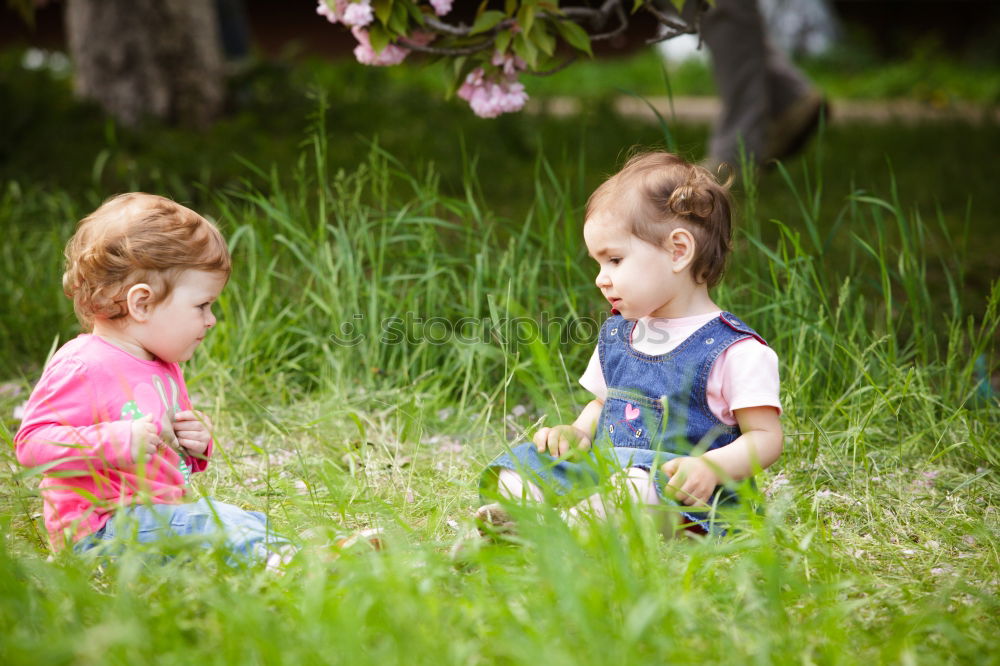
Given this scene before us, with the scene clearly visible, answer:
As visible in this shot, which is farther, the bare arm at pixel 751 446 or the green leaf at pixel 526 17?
the green leaf at pixel 526 17

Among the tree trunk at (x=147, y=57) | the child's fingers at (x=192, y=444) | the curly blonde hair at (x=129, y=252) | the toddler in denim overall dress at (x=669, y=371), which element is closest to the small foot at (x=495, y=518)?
the toddler in denim overall dress at (x=669, y=371)

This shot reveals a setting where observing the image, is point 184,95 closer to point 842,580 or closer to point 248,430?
point 248,430

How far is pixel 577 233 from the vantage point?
344 cm

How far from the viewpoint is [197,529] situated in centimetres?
193

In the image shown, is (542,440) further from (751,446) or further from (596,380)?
(751,446)

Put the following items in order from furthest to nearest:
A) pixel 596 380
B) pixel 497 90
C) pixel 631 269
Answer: pixel 497 90 < pixel 596 380 < pixel 631 269

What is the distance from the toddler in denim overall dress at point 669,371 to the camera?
2.04 metres

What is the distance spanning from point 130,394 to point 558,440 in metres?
0.89

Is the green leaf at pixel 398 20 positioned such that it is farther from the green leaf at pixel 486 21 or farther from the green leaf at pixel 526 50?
the green leaf at pixel 526 50

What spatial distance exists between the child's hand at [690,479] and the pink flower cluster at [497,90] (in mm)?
1231

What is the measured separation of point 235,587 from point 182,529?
0.82 ft

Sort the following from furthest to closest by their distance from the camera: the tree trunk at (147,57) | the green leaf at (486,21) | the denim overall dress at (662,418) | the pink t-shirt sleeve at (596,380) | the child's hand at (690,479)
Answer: the tree trunk at (147,57) < the green leaf at (486,21) < the pink t-shirt sleeve at (596,380) < the denim overall dress at (662,418) < the child's hand at (690,479)

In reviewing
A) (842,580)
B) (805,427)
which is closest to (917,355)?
(805,427)

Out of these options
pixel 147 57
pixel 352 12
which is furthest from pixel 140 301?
pixel 147 57
